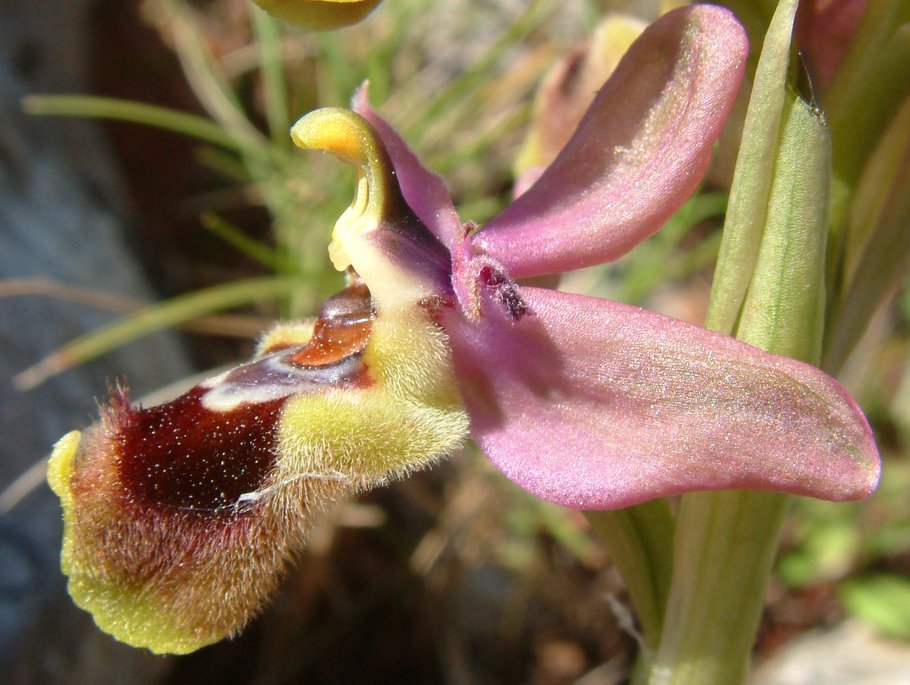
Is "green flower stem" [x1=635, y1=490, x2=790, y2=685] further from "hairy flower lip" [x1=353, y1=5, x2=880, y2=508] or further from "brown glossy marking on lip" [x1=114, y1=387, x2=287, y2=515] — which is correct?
"brown glossy marking on lip" [x1=114, y1=387, x2=287, y2=515]

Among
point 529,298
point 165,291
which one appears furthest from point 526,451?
point 165,291

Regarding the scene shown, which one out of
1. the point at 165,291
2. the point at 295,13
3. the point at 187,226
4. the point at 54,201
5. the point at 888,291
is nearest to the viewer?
the point at 295,13

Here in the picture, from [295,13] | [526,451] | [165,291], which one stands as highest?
[295,13]

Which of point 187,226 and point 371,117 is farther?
point 187,226

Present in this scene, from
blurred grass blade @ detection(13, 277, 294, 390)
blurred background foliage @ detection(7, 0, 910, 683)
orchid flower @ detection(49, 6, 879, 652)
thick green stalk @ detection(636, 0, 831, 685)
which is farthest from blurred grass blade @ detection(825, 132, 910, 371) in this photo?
blurred grass blade @ detection(13, 277, 294, 390)

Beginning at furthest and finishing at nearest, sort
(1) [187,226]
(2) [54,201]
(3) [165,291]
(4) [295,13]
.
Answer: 1. (1) [187,226]
2. (3) [165,291]
3. (2) [54,201]
4. (4) [295,13]

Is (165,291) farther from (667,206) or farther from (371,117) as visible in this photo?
(667,206)

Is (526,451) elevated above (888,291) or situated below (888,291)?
above
